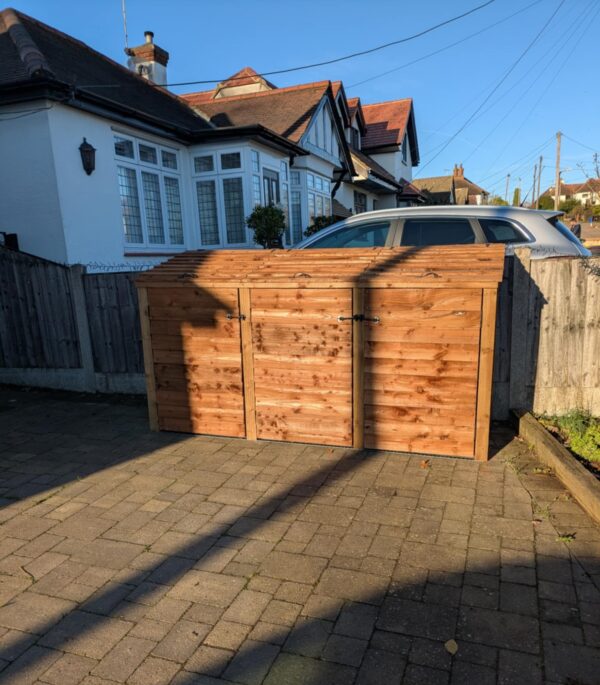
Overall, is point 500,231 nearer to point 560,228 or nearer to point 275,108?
point 560,228

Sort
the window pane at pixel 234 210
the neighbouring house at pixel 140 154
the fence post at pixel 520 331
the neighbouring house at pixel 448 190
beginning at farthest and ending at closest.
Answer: the neighbouring house at pixel 448 190, the window pane at pixel 234 210, the neighbouring house at pixel 140 154, the fence post at pixel 520 331

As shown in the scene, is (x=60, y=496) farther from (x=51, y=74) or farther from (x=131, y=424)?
(x=51, y=74)

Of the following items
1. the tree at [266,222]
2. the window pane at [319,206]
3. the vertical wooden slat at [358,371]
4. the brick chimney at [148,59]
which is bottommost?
the vertical wooden slat at [358,371]

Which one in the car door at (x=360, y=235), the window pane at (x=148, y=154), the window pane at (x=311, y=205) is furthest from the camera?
the window pane at (x=311, y=205)

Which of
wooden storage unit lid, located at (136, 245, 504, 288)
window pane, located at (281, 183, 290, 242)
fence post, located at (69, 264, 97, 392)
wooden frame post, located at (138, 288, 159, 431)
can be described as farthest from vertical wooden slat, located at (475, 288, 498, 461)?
window pane, located at (281, 183, 290, 242)

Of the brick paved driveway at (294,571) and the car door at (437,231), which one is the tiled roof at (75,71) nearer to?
the car door at (437,231)

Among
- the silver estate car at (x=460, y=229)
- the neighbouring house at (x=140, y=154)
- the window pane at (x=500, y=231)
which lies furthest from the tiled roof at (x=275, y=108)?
the window pane at (x=500, y=231)

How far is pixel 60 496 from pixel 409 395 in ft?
9.88

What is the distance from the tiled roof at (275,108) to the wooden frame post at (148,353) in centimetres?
1182

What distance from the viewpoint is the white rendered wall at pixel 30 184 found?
894 centimetres

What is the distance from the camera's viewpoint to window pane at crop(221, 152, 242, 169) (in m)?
13.4

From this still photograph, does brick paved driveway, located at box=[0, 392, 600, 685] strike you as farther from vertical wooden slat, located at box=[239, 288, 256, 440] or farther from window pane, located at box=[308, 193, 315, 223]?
window pane, located at box=[308, 193, 315, 223]

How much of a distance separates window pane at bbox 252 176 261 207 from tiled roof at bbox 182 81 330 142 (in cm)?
268

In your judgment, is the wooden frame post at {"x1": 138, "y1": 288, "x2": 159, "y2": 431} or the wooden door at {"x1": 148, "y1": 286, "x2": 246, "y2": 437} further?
the wooden frame post at {"x1": 138, "y1": 288, "x2": 159, "y2": 431}
